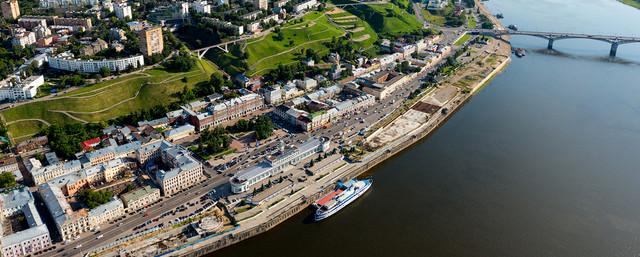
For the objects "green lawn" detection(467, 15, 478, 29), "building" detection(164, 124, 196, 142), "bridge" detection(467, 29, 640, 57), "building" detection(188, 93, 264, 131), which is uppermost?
"green lawn" detection(467, 15, 478, 29)

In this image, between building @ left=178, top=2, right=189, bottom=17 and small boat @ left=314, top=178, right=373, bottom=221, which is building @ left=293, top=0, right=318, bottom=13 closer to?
building @ left=178, top=2, right=189, bottom=17

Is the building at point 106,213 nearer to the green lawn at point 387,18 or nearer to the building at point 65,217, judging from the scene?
the building at point 65,217

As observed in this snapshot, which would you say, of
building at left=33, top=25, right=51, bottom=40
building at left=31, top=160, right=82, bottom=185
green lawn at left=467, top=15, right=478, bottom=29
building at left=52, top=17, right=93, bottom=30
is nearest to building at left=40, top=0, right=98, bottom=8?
building at left=52, top=17, right=93, bottom=30

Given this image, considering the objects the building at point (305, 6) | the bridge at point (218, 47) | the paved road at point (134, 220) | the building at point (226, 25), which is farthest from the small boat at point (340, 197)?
the building at point (305, 6)

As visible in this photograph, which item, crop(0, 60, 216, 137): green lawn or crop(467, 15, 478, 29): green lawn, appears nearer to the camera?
crop(0, 60, 216, 137): green lawn

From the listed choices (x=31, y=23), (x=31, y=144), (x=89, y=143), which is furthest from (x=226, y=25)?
(x=31, y=144)
